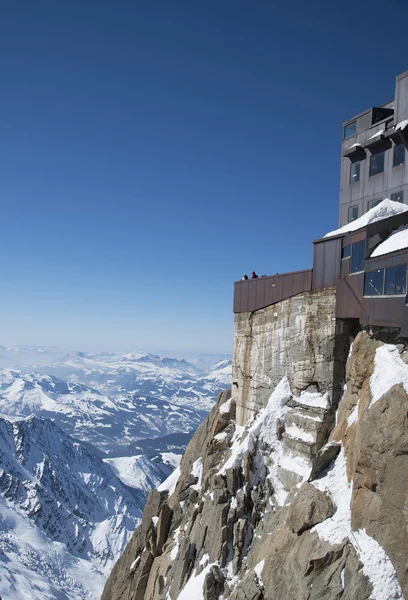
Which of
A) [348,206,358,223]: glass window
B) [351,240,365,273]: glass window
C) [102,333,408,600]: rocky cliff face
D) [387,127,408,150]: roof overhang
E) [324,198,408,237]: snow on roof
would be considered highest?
[387,127,408,150]: roof overhang

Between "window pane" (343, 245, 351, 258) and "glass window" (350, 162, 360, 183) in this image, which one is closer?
"window pane" (343, 245, 351, 258)

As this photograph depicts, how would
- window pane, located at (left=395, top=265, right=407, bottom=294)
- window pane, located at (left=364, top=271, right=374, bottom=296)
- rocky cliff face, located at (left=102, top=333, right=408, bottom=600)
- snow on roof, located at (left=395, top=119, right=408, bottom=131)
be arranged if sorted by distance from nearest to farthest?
rocky cliff face, located at (left=102, top=333, right=408, bottom=600) < window pane, located at (left=395, top=265, right=407, bottom=294) < window pane, located at (left=364, top=271, right=374, bottom=296) < snow on roof, located at (left=395, top=119, right=408, bottom=131)

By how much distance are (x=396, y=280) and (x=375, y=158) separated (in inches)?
575

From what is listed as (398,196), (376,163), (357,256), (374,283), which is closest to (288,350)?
(357,256)

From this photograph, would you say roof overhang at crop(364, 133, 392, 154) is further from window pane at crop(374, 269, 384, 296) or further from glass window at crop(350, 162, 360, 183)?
window pane at crop(374, 269, 384, 296)

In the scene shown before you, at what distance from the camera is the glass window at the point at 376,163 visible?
27.4 m

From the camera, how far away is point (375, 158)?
28.0 m

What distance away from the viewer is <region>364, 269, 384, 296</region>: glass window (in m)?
17.8

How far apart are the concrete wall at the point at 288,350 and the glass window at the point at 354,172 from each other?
1105 cm

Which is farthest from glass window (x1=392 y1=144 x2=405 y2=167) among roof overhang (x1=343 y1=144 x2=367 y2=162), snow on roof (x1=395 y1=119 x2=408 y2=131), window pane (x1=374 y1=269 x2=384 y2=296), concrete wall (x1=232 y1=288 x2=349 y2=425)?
window pane (x1=374 y1=269 x2=384 y2=296)

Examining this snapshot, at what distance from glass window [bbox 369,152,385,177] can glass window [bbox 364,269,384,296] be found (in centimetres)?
1182

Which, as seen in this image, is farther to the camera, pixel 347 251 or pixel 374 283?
pixel 347 251

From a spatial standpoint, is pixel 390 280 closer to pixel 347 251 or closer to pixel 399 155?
pixel 347 251

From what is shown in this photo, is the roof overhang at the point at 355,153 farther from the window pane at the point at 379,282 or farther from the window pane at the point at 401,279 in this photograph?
the window pane at the point at 401,279
